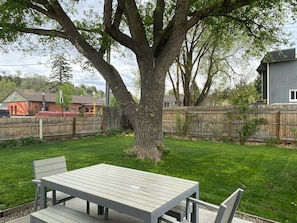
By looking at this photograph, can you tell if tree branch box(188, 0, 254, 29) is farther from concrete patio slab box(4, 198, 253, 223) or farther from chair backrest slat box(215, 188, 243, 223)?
chair backrest slat box(215, 188, 243, 223)

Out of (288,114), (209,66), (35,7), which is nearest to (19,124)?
(35,7)

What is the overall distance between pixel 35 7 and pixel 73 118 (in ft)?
19.3

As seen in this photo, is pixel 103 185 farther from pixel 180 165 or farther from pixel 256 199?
pixel 180 165

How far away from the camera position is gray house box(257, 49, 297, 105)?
16.4 meters

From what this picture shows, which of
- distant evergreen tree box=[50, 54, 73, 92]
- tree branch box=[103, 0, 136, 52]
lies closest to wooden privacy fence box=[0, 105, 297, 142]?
tree branch box=[103, 0, 136, 52]

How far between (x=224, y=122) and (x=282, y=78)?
9.22 m

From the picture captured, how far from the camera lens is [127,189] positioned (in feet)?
7.35

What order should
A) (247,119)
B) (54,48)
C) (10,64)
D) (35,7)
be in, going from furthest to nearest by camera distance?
(10,64), (247,119), (54,48), (35,7)

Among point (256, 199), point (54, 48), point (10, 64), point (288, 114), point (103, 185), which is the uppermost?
point (10, 64)

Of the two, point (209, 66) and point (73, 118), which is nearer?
point (73, 118)

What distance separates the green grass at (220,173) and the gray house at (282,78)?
10.6 metres

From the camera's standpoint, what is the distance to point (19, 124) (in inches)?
369

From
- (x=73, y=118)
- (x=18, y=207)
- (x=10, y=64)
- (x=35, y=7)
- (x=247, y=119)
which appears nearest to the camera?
(x=18, y=207)

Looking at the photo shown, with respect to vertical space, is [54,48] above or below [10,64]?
below
